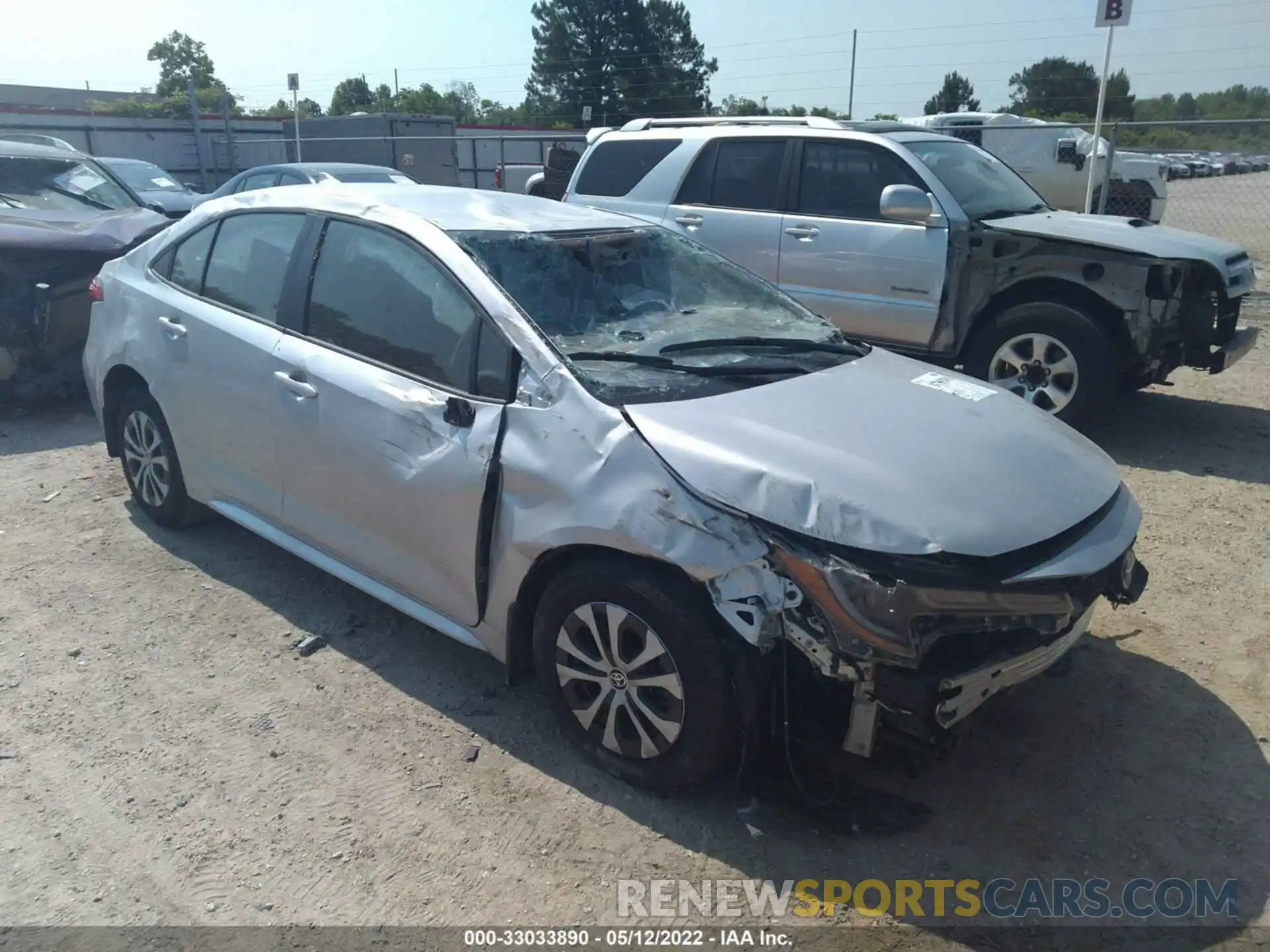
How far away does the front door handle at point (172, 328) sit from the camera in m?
4.50

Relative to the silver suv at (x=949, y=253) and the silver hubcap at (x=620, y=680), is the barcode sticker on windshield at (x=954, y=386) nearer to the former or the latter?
the silver hubcap at (x=620, y=680)

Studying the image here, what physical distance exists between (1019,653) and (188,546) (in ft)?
12.8

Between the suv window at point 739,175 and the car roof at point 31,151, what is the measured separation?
17.4ft

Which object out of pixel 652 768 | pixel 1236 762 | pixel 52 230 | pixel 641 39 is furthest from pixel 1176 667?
pixel 641 39

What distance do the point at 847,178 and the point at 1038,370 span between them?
1916 millimetres

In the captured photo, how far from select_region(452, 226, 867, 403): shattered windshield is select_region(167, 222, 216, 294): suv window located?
1664mm

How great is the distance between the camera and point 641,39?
191 feet

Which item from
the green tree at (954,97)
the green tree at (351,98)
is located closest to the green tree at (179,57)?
the green tree at (351,98)

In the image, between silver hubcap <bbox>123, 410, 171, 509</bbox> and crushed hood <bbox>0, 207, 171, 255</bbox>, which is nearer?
silver hubcap <bbox>123, 410, 171, 509</bbox>

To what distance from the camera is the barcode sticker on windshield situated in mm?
3617

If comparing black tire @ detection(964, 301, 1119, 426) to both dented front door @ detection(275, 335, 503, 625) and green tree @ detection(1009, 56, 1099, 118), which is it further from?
green tree @ detection(1009, 56, 1099, 118)

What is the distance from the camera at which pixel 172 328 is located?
455 cm

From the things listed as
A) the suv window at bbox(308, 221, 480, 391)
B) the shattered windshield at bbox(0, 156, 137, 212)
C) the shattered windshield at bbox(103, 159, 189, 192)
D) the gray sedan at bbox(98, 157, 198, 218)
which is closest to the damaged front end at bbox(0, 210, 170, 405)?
the shattered windshield at bbox(0, 156, 137, 212)

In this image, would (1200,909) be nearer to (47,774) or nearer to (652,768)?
(652,768)
